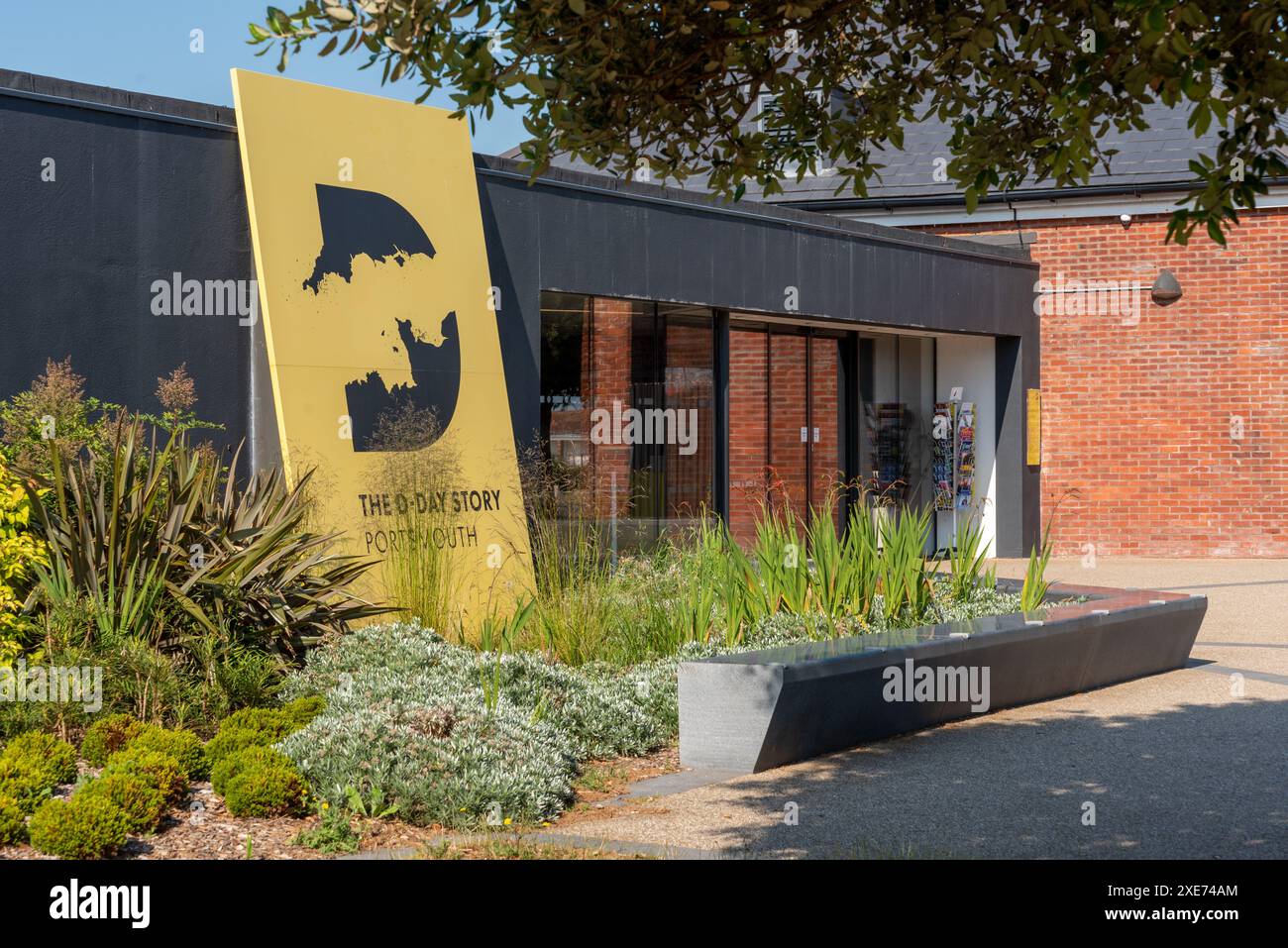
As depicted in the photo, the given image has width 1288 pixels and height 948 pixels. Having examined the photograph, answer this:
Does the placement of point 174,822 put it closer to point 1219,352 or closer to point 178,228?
point 178,228

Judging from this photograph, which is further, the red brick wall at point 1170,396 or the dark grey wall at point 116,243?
the red brick wall at point 1170,396

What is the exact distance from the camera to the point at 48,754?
5742 millimetres

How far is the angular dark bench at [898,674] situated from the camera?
22.7 ft

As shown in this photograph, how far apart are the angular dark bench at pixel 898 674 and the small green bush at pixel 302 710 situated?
177 cm

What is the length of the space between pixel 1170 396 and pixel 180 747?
56.3 feet

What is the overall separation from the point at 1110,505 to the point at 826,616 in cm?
1307

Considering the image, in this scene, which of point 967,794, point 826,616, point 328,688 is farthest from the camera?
point 826,616

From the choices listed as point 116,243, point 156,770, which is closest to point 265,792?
point 156,770

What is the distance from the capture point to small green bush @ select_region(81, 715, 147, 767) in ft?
19.7

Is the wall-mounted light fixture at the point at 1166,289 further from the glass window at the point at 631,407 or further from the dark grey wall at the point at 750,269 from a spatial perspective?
the glass window at the point at 631,407

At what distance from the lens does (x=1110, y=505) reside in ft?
67.1

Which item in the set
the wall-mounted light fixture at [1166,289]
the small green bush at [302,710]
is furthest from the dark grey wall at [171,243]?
the wall-mounted light fixture at [1166,289]

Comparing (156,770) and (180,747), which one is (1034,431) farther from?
(156,770)
